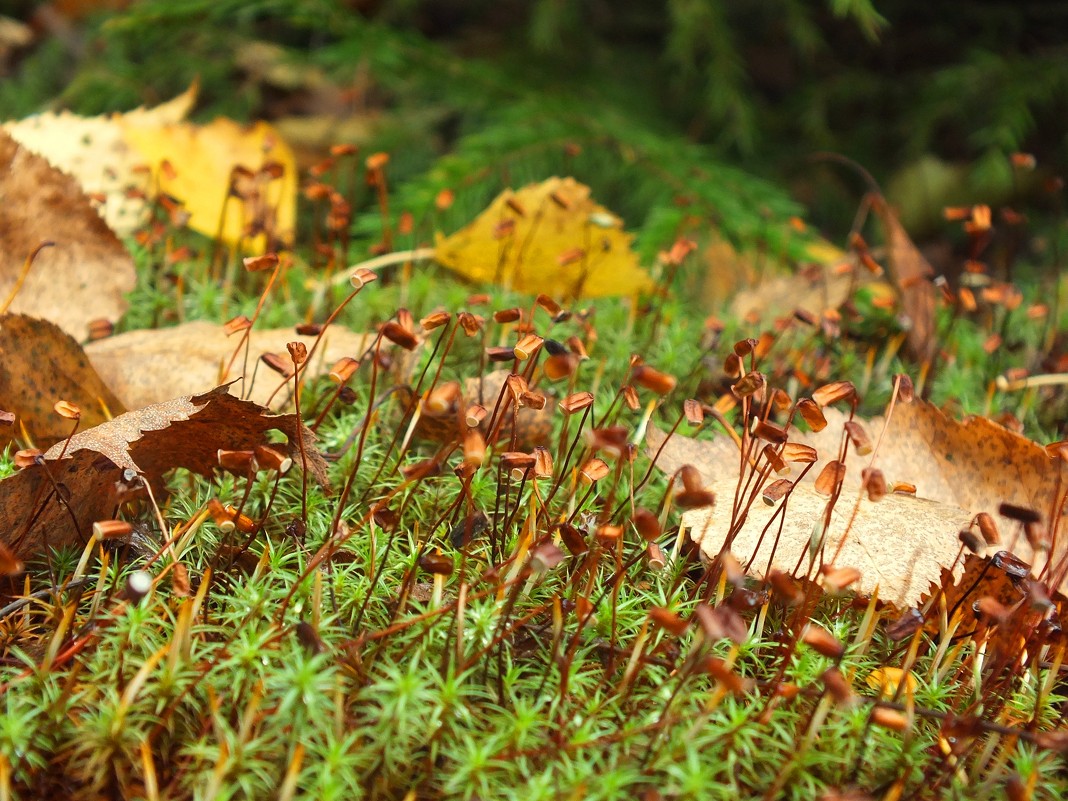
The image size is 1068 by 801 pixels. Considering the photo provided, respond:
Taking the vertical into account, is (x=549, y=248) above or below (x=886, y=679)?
above

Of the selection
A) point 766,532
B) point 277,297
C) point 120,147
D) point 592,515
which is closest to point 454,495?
point 592,515

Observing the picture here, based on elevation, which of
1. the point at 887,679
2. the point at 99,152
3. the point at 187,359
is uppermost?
the point at 99,152

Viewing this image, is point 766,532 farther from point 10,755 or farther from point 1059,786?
point 10,755

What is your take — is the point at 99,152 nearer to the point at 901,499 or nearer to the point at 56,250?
the point at 56,250

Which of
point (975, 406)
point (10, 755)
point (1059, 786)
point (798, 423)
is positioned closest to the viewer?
point (10, 755)

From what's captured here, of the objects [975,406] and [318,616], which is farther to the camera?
[975,406]

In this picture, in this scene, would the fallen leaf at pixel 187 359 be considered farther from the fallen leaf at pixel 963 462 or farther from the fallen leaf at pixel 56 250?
the fallen leaf at pixel 963 462

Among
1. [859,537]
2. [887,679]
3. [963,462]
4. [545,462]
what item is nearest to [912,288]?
[963,462]
